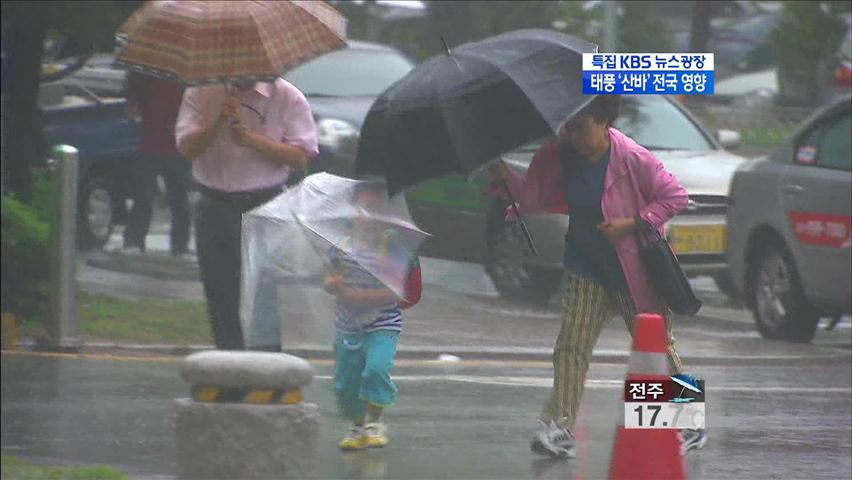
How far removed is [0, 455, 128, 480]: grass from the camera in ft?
27.1

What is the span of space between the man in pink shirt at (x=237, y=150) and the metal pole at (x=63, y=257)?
3.83 m

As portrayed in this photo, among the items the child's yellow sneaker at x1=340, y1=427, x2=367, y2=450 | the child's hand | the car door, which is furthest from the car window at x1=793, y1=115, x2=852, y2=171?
the child's hand

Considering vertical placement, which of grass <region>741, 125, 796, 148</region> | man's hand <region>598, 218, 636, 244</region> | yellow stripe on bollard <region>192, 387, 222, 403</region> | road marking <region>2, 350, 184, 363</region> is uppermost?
man's hand <region>598, 218, 636, 244</region>

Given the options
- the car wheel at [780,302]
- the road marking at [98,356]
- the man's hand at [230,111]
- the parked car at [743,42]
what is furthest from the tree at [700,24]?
the man's hand at [230,111]

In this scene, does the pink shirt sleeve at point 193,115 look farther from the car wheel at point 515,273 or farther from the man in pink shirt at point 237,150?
the car wheel at point 515,273

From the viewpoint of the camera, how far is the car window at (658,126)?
16125 mm

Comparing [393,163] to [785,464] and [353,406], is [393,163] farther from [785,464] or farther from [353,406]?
[785,464]

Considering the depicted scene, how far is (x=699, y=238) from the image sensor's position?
15125mm

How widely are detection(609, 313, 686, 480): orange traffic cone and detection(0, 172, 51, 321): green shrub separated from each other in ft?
22.1

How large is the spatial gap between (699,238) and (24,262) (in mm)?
5040

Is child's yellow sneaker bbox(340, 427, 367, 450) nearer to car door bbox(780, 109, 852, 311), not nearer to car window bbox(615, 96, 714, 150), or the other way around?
car door bbox(780, 109, 852, 311)

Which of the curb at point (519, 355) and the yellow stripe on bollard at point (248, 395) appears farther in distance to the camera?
the curb at point (519, 355)

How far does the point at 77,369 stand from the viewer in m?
11.6

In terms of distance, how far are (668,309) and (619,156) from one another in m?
0.65
